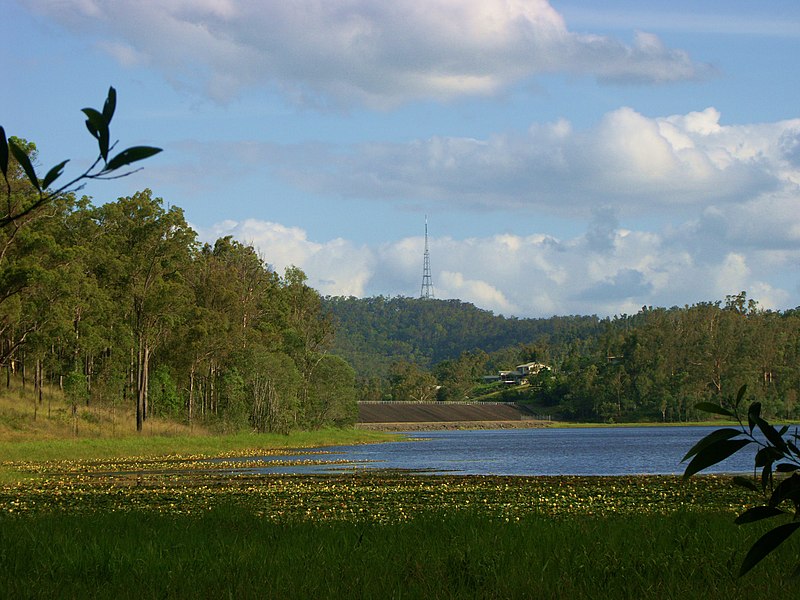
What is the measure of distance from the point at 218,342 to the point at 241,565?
65891 mm

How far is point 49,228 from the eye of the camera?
61.3 m

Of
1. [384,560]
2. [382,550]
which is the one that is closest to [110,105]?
[384,560]

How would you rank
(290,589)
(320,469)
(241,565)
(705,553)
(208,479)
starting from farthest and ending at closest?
1. (320,469)
2. (208,479)
3. (705,553)
4. (241,565)
5. (290,589)

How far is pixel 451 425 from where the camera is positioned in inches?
6166

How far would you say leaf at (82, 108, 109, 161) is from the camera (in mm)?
2904

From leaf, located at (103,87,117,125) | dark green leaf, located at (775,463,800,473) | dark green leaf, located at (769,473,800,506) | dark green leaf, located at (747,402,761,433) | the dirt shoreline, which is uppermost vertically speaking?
leaf, located at (103,87,117,125)

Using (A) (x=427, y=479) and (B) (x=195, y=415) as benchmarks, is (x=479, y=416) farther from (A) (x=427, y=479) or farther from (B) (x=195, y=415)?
(A) (x=427, y=479)

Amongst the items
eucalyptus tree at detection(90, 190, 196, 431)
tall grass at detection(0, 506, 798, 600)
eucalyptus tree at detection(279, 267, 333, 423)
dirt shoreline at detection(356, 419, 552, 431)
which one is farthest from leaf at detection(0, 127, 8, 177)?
dirt shoreline at detection(356, 419, 552, 431)

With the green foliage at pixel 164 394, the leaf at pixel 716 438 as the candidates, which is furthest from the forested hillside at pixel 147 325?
the leaf at pixel 716 438

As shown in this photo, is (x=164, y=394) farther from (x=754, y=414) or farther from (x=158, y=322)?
(x=754, y=414)

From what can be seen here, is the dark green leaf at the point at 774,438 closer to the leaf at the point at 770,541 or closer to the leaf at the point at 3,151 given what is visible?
the leaf at the point at 770,541

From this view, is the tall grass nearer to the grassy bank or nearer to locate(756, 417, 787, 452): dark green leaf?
the grassy bank

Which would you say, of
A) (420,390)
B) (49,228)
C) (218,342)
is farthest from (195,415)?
Result: (420,390)

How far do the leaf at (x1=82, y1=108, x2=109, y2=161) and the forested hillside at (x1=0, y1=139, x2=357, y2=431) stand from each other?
4427cm
